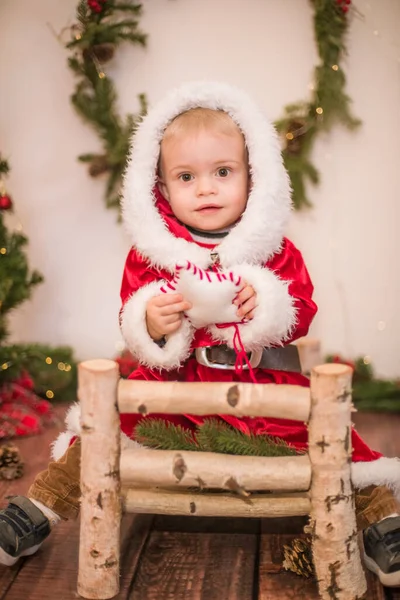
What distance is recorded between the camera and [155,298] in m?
1.38

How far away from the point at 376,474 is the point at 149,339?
0.50m

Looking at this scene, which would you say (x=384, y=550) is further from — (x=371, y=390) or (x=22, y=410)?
(x=22, y=410)

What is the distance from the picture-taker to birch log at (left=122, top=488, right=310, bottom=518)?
4.10ft

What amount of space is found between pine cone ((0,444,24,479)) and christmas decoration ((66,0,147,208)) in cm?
95

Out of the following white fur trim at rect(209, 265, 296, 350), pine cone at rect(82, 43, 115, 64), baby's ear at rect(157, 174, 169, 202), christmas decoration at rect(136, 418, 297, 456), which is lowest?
christmas decoration at rect(136, 418, 297, 456)

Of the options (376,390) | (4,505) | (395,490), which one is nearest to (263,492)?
(395,490)

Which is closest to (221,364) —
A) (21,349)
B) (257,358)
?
(257,358)

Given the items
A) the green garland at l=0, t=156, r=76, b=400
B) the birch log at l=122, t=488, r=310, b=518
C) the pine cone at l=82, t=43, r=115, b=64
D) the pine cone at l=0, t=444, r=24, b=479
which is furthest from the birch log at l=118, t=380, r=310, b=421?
the pine cone at l=82, t=43, r=115, b=64

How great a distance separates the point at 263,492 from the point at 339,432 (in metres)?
0.32

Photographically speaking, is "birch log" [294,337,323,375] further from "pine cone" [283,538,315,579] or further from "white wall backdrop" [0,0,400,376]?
"pine cone" [283,538,315,579]

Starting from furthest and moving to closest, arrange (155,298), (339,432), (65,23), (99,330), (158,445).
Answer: (99,330) < (65,23) < (155,298) < (158,445) < (339,432)

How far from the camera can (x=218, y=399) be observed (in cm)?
119

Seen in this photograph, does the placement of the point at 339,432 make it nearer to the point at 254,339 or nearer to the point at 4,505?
the point at 254,339

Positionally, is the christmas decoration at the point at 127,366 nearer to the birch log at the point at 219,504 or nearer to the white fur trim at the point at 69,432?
the white fur trim at the point at 69,432
